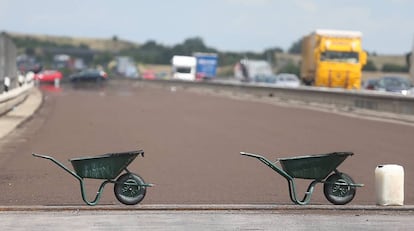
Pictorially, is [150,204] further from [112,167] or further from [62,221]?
A: [62,221]

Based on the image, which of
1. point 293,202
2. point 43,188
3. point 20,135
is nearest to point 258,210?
point 293,202

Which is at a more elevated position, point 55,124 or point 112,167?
point 112,167

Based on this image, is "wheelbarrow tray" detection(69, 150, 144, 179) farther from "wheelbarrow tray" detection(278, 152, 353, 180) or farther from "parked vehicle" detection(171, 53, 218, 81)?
"parked vehicle" detection(171, 53, 218, 81)

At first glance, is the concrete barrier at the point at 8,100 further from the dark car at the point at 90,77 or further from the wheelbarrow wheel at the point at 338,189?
the dark car at the point at 90,77

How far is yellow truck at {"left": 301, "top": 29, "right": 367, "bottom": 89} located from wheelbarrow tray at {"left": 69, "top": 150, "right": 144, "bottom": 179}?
123 feet

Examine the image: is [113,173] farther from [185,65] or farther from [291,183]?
[185,65]

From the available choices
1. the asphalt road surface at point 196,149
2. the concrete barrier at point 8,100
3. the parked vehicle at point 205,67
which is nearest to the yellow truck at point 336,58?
the asphalt road surface at point 196,149

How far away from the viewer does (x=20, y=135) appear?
22.4m

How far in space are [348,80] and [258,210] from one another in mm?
39777

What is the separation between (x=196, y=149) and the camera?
62.0 ft

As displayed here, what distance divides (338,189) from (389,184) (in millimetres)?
628

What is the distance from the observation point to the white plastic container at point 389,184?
34.6 ft

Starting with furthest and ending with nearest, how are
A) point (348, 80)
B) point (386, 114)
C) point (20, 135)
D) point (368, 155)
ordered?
point (348, 80) → point (386, 114) → point (20, 135) → point (368, 155)

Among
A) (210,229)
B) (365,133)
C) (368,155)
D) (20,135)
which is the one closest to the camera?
(210,229)
